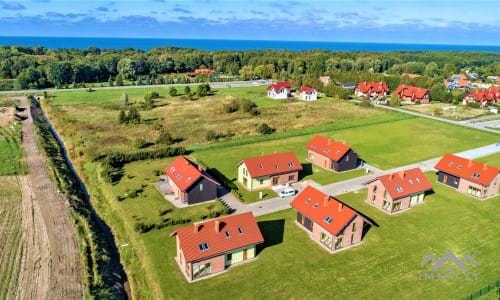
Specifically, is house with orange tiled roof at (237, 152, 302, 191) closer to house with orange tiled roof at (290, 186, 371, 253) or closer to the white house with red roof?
house with orange tiled roof at (290, 186, 371, 253)

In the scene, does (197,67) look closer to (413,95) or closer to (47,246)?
(413,95)

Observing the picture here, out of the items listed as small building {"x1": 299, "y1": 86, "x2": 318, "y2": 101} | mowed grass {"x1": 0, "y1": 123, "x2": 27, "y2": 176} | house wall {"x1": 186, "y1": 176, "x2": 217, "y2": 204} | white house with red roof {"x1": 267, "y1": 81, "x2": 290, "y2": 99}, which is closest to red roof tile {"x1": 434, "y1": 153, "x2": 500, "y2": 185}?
house wall {"x1": 186, "y1": 176, "x2": 217, "y2": 204}

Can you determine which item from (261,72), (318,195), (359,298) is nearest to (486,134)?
(318,195)

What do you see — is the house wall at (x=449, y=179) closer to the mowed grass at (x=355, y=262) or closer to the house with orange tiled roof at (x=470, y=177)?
the house with orange tiled roof at (x=470, y=177)

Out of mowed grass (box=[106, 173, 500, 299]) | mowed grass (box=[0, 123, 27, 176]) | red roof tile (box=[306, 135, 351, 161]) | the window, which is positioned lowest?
mowed grass (box=[106, 173, 500, 299])

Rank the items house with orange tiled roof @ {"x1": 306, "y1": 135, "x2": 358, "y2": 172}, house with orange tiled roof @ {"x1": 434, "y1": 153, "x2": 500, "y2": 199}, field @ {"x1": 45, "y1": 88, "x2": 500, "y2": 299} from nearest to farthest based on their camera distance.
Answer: field @ {"x1": 45, "y1": 88, "x2": 500, "y2": 299} < house with orange tiled roof @ {"x1": 434, "y1": 153, "x2": 500, "y2": 199} < house with orange tiled roof @ {"x1": 306, "y1": 135, "x2": 358, "y2": 172}

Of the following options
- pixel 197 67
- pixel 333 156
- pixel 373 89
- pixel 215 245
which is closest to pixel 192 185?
pixel 215 245

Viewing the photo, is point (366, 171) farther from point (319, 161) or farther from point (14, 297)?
point (14, 297)
